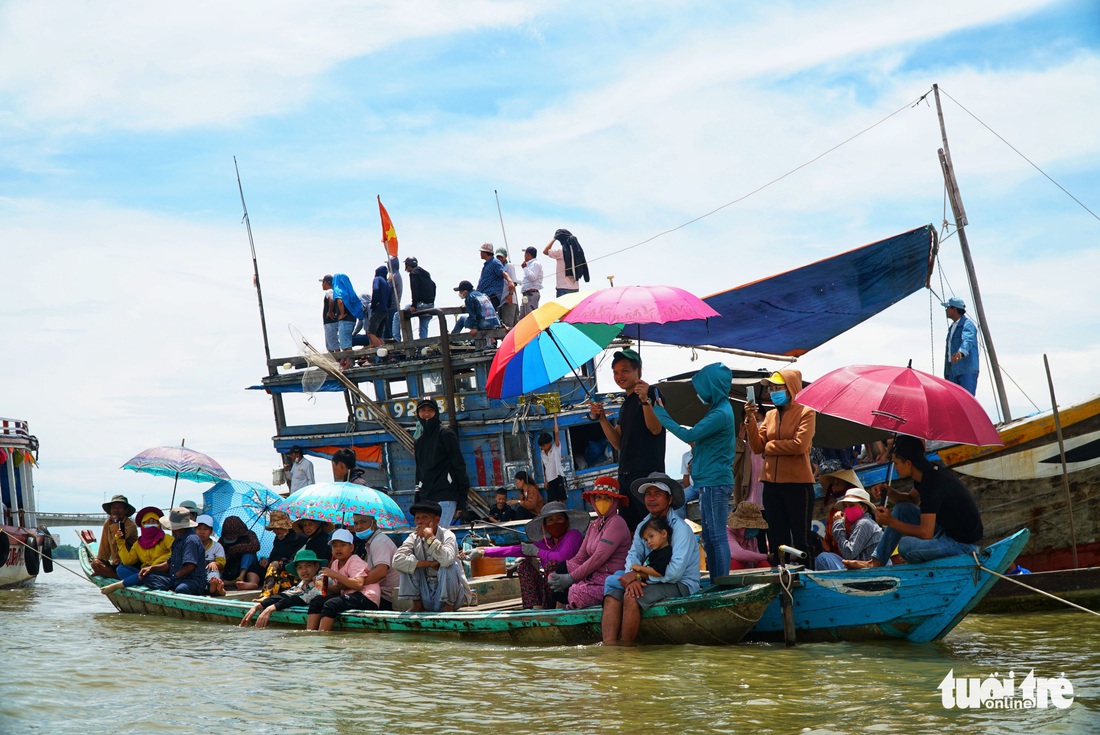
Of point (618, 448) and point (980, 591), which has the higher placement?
point (618, 448)

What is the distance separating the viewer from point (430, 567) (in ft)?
33.5

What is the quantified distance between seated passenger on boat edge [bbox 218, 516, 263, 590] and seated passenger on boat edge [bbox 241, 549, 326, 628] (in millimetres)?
2210

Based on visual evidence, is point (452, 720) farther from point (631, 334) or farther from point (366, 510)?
point (631, 334)

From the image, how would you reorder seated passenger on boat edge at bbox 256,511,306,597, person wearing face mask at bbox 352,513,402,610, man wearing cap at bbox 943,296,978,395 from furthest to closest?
1. man wearing cap at bbox 943,296,978,395
2. seated passenger on boat edge at bbox 256,511,306,597
3. person wearing face mask at bbox 352,513,402,610

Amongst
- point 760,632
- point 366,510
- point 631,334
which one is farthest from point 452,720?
point 631,334

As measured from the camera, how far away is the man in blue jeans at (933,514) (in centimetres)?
824

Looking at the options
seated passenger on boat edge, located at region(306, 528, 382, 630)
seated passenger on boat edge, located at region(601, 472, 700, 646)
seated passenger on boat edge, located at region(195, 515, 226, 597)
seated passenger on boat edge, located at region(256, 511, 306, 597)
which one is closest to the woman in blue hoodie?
seated passenger on boat edge, located at region(601, 472, 700, 646)

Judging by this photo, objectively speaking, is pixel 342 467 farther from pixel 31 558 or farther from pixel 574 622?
pixel 31 558

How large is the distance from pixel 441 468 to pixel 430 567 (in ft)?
13.8

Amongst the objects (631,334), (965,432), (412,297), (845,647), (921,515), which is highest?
(412,297)

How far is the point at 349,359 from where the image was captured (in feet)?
59.7

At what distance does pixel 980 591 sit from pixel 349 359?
1218 cm

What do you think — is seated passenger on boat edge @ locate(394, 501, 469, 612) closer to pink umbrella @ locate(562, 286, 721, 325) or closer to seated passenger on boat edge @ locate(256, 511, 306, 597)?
seated passenger on boat edge @ locate(256, 511, 306, 597)

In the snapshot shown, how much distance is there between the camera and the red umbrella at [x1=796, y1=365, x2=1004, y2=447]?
828 centimetres
